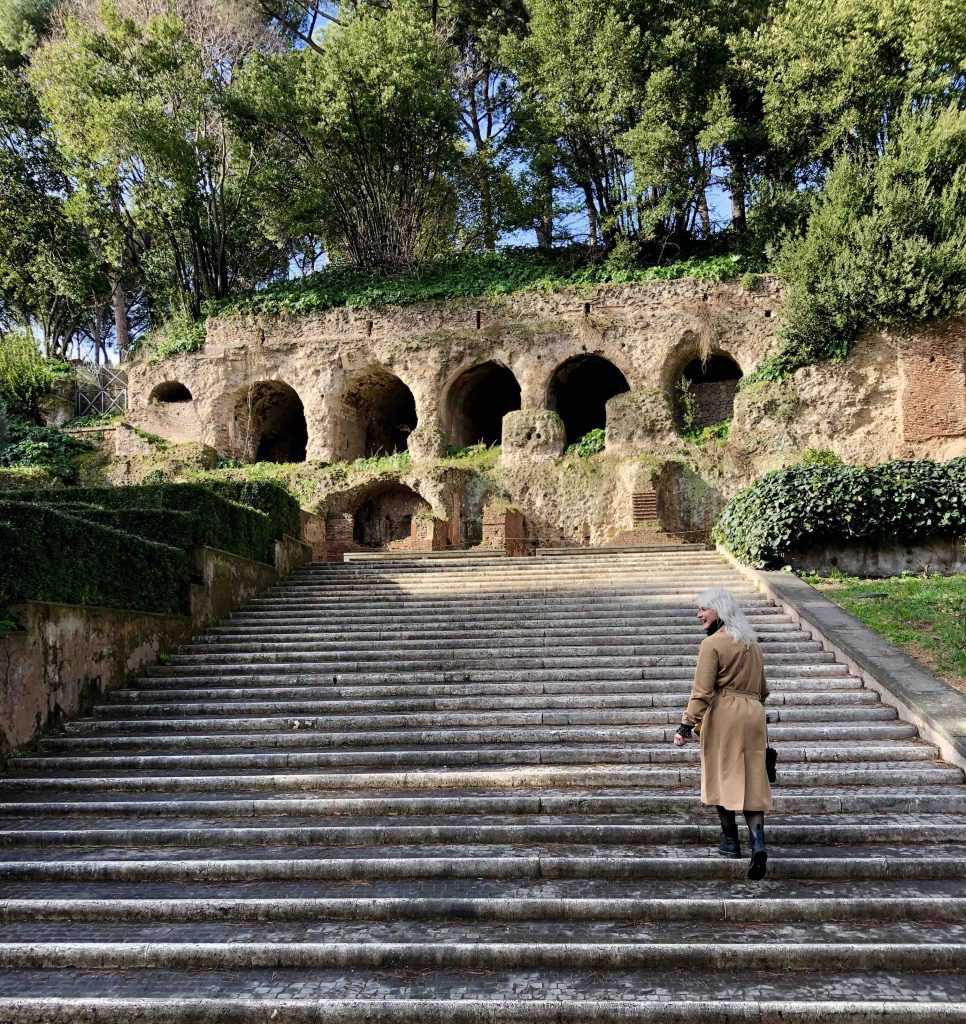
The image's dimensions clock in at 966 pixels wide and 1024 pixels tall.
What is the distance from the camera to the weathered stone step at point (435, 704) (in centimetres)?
762

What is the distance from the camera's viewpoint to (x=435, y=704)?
792cm

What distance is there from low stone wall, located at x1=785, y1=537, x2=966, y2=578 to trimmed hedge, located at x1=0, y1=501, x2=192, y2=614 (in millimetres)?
9627

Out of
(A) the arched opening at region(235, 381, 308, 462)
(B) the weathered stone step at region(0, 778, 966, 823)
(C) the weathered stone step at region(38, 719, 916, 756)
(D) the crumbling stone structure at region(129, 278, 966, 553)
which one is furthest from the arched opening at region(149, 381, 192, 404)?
(B) the weathered stone step at region(0, 778, 966, 823)

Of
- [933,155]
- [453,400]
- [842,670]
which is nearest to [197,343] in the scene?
[453,400]

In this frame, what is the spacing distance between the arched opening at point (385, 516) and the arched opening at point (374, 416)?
2.21m

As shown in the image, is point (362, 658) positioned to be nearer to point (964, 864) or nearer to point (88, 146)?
point (964, 864)

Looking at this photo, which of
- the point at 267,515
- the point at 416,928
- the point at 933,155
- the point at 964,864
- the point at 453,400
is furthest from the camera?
the point at 453,400

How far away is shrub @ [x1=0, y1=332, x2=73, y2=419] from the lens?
90.1 feet

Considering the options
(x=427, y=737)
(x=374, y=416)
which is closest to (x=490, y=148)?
(x=374, y=416)

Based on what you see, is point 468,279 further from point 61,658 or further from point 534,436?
point 61,658

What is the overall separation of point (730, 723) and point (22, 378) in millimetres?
29936

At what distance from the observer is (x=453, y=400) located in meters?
25.3

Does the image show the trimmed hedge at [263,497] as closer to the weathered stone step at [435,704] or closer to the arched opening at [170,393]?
the weathered stone step at [435,704]

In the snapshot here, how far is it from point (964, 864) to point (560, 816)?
2.50 m
